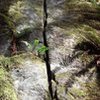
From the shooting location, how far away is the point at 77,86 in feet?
15.5

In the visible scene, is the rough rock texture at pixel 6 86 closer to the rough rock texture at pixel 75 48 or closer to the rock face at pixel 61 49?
the rock face at pixel 61 49

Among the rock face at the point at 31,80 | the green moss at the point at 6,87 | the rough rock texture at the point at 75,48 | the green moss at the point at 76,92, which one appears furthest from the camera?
the rough rock texture at the point at 75,48

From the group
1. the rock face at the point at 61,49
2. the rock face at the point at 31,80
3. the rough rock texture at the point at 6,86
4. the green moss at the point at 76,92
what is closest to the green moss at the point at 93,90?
the rock face at the point at 61,49

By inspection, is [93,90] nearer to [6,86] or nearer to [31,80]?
[31,80]

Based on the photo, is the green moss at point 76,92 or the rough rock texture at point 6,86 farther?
the green moss at point 76,92

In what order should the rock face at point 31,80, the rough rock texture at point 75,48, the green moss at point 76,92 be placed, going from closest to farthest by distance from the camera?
the rock face at point 31,80 < the green moss at point 76,92 < the rough rock texture at point 75,48

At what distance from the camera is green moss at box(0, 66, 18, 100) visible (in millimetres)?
4340

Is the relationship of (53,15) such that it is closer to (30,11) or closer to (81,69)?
(30,11)

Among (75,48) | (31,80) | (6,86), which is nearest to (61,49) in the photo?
(75,48)

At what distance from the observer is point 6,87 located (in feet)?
14.6

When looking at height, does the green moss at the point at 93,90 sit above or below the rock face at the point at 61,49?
below

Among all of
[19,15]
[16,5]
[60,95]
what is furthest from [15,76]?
[16,5]

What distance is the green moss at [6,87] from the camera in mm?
4340

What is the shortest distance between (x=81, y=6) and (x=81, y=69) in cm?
205
